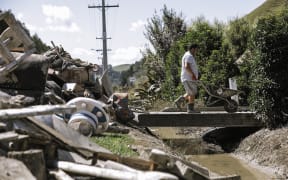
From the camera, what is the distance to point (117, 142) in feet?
31.8

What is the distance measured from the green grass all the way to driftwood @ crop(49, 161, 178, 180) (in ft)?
9.36

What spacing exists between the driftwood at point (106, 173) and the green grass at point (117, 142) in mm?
2852

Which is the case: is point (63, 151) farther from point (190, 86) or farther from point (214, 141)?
point (214, 141)

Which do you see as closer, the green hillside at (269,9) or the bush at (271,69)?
the bush at (271,69)

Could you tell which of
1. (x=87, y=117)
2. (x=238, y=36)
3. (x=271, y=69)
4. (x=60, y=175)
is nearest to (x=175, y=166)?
(x=60, y=175)

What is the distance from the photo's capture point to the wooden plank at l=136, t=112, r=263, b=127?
14.4 m

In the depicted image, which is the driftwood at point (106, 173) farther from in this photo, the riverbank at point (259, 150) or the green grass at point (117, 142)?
the riverbank at point (259, 150)

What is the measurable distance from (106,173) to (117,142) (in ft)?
15.6

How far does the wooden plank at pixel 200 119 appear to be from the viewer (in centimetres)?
1442


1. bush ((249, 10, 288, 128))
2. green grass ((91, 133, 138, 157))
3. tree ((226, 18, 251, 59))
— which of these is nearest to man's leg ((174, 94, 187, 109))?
bush ((249, 10, 288, 128))

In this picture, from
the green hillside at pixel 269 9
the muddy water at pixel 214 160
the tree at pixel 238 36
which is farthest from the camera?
the tree at pixel 238 36

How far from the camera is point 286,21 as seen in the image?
47.2 ft

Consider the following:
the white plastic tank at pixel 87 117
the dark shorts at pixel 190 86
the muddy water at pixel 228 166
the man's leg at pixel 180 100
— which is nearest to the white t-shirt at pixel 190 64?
the dark shorts at pixel 190 86

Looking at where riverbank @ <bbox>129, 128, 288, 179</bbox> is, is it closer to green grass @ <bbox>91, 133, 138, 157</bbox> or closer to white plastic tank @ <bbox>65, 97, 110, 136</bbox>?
green grass @ <bbox>91, 133, 138, 157</bbox>
